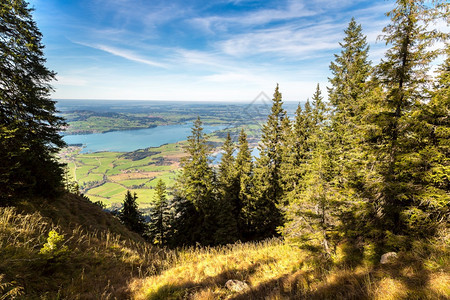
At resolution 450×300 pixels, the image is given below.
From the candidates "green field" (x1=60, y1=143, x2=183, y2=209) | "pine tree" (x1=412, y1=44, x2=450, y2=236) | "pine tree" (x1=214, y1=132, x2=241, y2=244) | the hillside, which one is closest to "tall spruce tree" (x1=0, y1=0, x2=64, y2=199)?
the hillside

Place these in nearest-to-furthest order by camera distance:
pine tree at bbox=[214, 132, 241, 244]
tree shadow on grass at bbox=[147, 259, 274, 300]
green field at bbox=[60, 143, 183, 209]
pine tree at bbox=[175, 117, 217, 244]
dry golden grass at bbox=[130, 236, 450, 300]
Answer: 1. dry golden grass at bbox=[130, 236, 450, 300]
2. tree shadow on grass at bbox=[147, 259, 274, 300]
3. pine tree at bbox=[214, 132, 241, 244]
4. pine tree at bbox=[175, 117, 217, 244]
5. green field at bbox=[60, 143, 183, 209]

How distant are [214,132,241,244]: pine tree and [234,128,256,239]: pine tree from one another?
0.73m

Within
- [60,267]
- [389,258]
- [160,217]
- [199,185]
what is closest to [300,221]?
[389,258]

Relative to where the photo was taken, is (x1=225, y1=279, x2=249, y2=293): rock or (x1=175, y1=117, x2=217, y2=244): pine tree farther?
(x1=175, y1=117, x2=217, y2=244): pine tree

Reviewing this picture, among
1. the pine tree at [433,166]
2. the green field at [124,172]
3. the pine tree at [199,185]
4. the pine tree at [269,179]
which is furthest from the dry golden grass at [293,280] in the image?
the green field at [124,172]

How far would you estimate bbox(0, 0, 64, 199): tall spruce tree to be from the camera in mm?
8562

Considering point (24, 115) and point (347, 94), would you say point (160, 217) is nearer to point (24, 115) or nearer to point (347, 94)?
point (24, 115)

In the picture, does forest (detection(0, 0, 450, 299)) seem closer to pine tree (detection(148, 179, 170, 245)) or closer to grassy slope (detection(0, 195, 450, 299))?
grassy slope (detection(0, 195, 450, 299))

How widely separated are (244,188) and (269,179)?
3.77 m

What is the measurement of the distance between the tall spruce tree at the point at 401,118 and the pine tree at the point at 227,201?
14.9 meters

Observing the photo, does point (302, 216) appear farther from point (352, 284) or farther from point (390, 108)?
point (390, 108)

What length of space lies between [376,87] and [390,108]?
1.11 meters

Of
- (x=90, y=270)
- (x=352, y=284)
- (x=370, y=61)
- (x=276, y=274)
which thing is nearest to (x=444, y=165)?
(x=352, y=284)

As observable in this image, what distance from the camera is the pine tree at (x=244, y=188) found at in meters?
24.0
